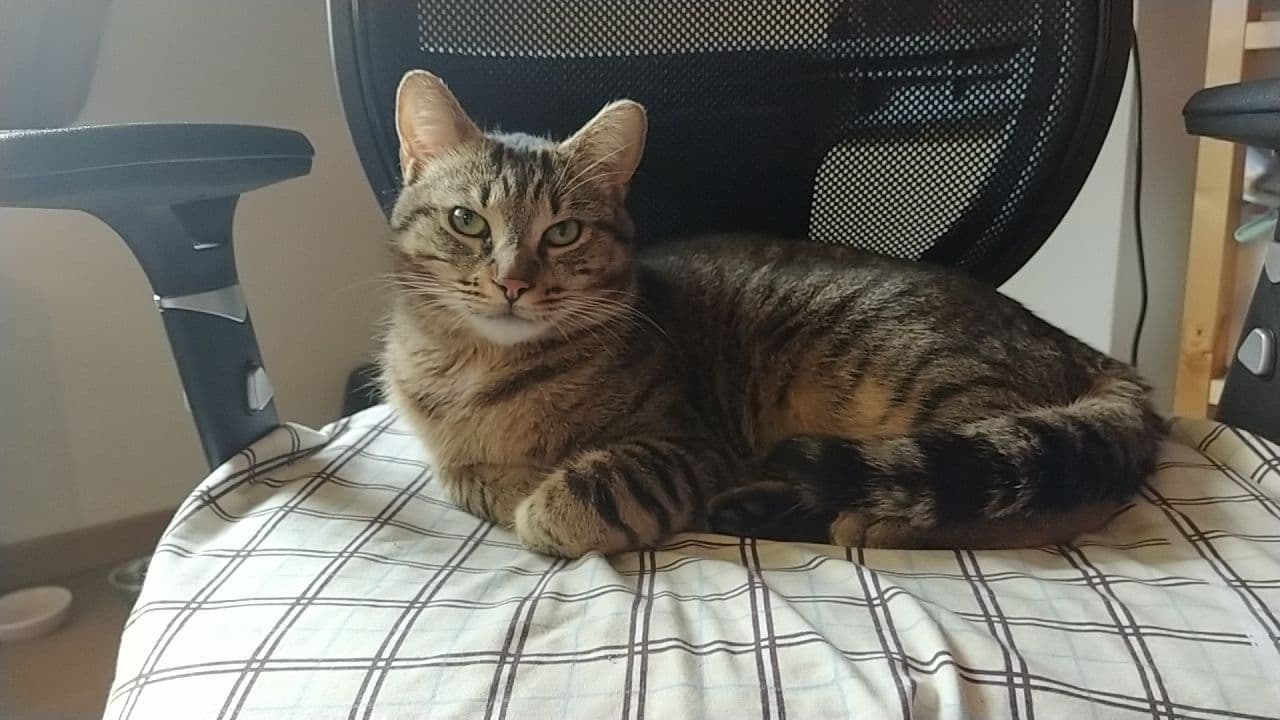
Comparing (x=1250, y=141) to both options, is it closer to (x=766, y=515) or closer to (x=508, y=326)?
(x=766, y=515)

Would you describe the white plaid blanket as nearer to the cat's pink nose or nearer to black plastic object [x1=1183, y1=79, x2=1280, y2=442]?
black plastic object [x1=1183, y1=79, x2=1280, y2=442]

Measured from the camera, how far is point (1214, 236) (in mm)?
1325

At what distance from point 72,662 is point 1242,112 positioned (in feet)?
5.34

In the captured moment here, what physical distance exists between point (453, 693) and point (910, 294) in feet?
1.94

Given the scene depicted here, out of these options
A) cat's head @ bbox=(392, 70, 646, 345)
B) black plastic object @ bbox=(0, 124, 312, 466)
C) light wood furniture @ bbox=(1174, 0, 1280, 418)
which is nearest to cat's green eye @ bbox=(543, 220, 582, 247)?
cat's head @ bbox=(392, 70, 646, 345)

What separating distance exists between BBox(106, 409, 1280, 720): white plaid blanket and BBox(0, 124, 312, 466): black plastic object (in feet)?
0.24

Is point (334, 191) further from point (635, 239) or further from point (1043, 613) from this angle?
point (1043, 613)

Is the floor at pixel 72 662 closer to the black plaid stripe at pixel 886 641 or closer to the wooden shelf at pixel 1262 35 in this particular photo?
the black plaid stripe at pixel 886 641

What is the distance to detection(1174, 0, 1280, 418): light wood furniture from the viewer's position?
1240 millimetres

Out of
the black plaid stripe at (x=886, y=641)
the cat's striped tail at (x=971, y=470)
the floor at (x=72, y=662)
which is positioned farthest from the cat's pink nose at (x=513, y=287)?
the floor at (x=72, y=662)

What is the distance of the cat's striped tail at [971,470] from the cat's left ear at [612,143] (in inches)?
13.2

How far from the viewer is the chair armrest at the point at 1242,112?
2.35 feet

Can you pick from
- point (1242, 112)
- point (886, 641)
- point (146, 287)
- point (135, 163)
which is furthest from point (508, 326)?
point (146, 287)

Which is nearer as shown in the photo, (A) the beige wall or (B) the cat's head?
(B) the cat's head
